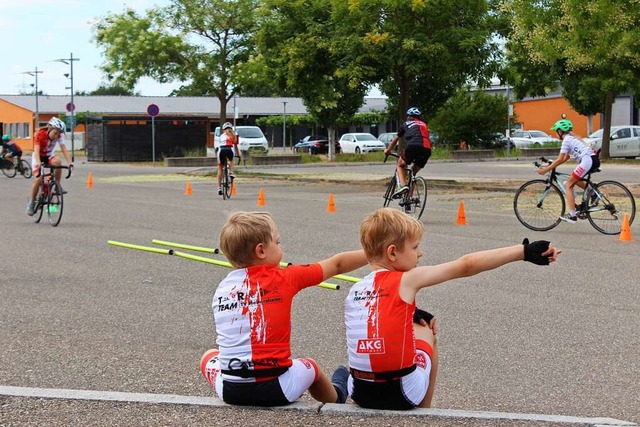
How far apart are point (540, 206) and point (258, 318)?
1069cm

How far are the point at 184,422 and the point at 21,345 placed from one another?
2.64 meters

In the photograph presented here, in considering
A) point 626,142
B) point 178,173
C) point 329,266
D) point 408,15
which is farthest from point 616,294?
point 626,142

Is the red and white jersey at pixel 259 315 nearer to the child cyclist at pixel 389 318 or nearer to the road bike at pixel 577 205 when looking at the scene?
the child cyclist at pixel 389 318

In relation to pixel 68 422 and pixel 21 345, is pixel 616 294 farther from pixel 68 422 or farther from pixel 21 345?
pixel 68 422

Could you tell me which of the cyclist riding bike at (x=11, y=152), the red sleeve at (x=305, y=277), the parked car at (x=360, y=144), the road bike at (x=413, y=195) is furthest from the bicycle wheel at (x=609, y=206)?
the parked car at (x=360, y=144)

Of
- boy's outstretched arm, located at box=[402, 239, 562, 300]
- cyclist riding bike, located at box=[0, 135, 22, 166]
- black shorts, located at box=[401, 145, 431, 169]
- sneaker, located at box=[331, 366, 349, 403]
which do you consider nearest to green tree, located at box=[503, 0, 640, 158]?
black shorts, located at box=[401, 145, 431, 169]

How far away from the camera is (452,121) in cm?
5691

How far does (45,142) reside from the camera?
15891 millimetres

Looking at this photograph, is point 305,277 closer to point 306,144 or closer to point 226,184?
point 226,184

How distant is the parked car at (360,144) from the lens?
57875mm

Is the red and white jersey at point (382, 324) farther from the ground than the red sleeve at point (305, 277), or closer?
closer

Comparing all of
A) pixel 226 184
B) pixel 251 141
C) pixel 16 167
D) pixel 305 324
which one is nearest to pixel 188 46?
pixel 251 141

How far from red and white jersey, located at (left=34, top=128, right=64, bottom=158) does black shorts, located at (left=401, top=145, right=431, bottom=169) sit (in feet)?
17.8

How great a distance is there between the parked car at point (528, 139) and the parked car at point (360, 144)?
7461 millimetres
